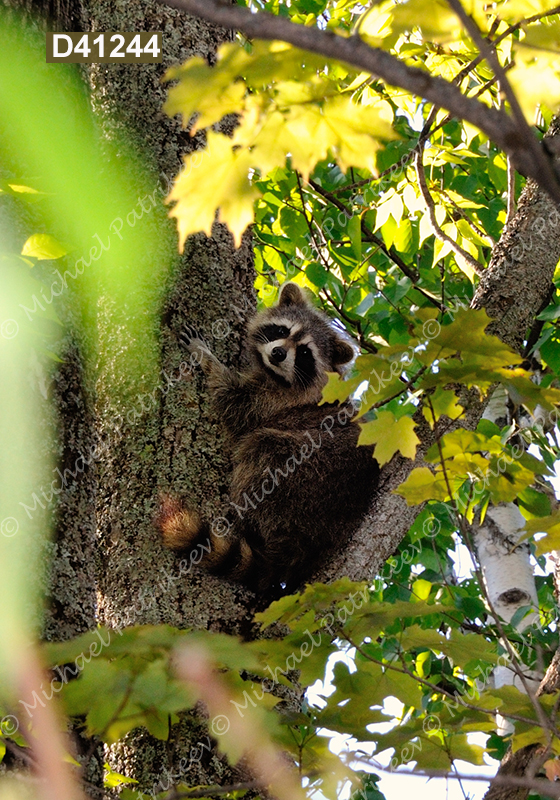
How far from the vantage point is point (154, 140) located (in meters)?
2.44

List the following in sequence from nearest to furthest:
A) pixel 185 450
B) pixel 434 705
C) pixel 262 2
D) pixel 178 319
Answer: pixel 185 450 → pixel 178 319 → pixel 434 705 → pixel 262 2

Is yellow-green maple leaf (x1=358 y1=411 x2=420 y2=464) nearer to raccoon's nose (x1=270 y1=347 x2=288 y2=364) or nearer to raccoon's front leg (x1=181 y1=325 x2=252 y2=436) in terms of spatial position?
raccoon's front leg (x1=181 y1=325 x2=252 y2=436)

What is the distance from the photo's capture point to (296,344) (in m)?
3.87

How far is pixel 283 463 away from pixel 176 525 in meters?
1.16

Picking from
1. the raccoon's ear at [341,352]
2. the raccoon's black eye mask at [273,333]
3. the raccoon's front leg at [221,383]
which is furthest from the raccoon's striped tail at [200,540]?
the raccoon's ear at [341,352]

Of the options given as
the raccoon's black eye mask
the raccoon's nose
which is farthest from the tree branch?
the raccoon's black eye mask

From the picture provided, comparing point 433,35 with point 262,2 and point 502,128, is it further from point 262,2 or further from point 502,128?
point 262,2

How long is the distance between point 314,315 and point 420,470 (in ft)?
8.76

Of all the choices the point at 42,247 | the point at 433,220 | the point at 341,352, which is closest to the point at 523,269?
the point at 433,220

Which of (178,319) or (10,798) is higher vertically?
(178,319)

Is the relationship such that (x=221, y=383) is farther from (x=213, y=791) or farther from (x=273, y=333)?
(x=273, y=333)

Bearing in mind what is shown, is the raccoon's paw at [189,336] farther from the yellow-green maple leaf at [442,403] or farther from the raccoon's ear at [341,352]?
the raccoon's ear at [341,352]

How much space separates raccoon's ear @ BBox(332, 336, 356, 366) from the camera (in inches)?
165

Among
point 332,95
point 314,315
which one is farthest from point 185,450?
point 314,315
